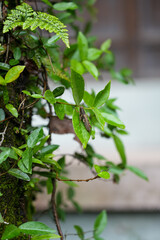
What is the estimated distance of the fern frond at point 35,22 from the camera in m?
0.52

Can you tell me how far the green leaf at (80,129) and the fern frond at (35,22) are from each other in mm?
131

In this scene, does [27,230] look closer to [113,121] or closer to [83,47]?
[113,121]

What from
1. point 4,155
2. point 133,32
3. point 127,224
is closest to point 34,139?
point 4,155

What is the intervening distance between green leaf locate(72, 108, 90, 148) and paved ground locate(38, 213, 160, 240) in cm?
112

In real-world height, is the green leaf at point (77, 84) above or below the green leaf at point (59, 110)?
above

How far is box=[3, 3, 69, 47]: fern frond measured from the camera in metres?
0.52

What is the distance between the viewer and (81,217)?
1659 millimetres

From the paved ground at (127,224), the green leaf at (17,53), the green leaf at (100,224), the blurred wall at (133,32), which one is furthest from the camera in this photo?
the blurred wall at (133,32)

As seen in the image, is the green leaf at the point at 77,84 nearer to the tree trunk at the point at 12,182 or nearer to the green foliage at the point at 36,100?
the green foliage at the point at 36,100

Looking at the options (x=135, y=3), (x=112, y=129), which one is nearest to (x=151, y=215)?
(x=112, y=129)

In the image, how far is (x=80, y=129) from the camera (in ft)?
1.65

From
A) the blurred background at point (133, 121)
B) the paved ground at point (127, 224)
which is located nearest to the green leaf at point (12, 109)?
the blurred background at point (133, 121)

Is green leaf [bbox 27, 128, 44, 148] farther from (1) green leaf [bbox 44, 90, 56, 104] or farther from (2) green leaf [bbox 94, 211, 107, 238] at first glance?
(2) green leaf [bbox 94, 211, 107, 238]

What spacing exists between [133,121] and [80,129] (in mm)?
2024
